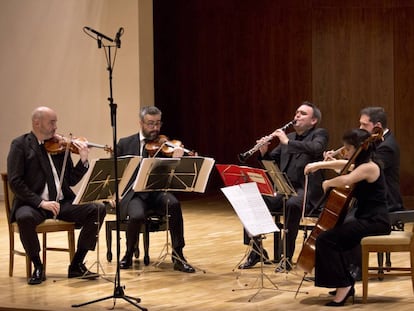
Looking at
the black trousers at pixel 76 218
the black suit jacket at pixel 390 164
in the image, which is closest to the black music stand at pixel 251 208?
the black suit jacket at pixel 390 164

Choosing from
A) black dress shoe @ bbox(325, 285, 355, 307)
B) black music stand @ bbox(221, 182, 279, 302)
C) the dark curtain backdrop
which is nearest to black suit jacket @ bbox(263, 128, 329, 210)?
black music stand @ bbox(221, 182, 279, 302)

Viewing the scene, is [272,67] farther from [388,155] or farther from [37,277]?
[37,277]

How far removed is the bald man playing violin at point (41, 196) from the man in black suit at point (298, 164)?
122cm

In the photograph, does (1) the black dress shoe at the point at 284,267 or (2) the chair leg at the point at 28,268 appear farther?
(1) the black dress shoe at the point at 284,267

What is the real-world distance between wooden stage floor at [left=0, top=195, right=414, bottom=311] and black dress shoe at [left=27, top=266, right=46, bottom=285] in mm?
49

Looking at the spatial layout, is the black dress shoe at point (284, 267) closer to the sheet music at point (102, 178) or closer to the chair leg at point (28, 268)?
the sheet music at point (102, 178)

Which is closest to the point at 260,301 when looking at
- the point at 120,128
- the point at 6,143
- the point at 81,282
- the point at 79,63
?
the point at 81,282

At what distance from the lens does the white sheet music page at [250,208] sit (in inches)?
230

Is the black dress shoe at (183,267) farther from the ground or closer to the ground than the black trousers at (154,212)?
closer to the ground

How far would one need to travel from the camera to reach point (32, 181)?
21.6 feet

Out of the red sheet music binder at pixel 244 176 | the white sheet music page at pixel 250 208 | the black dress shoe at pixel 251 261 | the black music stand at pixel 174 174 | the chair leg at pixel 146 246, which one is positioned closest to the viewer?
the white sheet music page at pixel 250 208

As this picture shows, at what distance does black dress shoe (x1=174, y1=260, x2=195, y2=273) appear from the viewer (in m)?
→ 6.81

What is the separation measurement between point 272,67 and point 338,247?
6.64 meters

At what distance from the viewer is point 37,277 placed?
6395 mm
